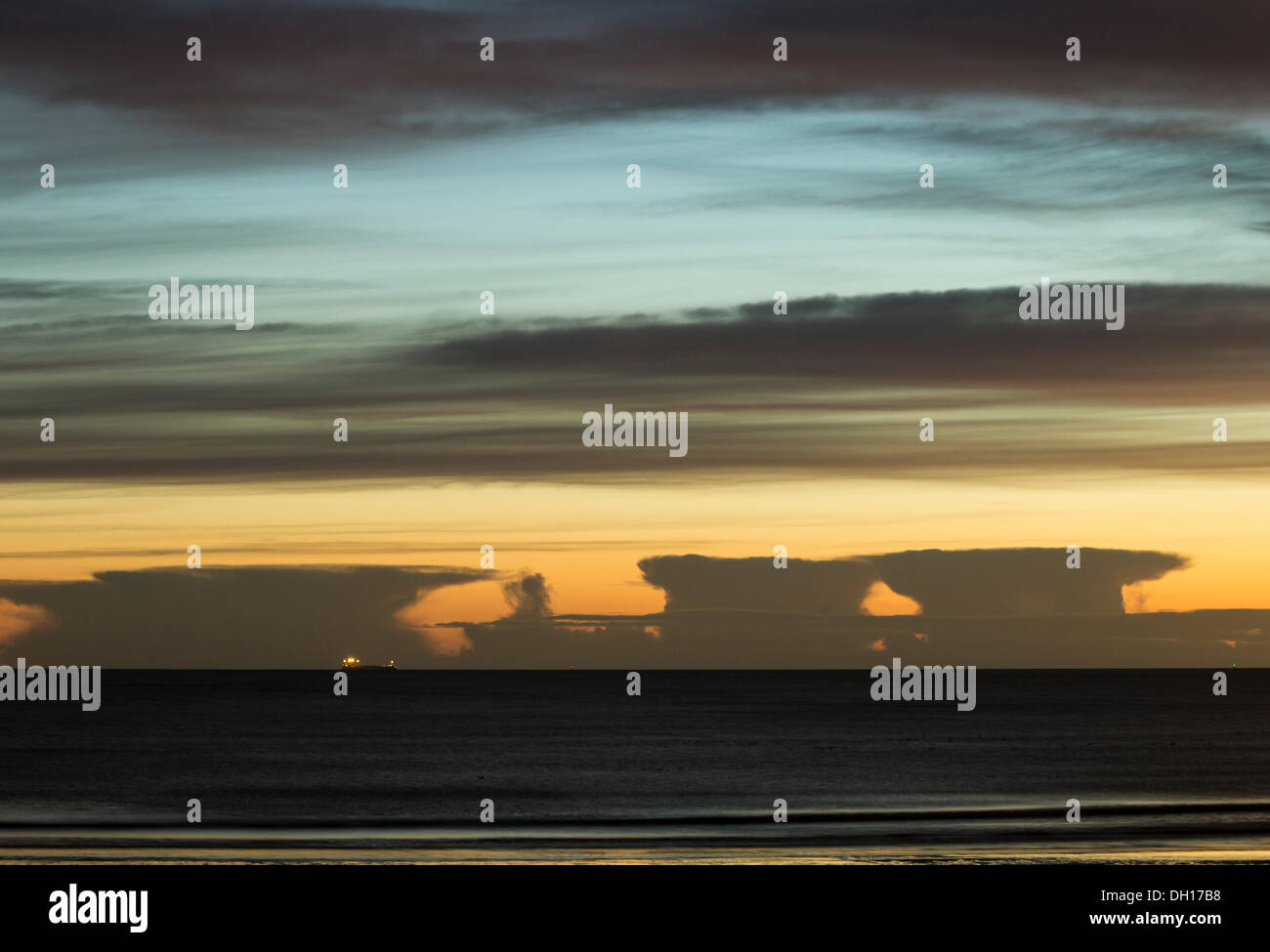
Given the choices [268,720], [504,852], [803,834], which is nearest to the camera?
[504,852]

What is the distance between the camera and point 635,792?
281ft

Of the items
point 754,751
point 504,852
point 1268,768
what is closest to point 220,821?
point 504,852

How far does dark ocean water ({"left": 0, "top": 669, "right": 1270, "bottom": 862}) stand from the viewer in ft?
159

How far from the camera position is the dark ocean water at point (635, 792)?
1911 inches

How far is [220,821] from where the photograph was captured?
6575cm
